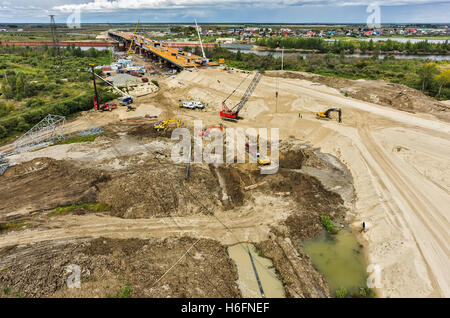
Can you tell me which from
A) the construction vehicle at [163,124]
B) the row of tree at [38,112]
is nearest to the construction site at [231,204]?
the construction vehicle at [163,124]

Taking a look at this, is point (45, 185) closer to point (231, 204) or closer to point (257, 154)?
point (231, 204)

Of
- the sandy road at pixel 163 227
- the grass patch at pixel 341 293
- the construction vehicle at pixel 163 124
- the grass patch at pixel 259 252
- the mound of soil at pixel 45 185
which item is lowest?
the grass patch at pixel 341 293

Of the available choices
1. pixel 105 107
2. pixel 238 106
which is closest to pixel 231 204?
pixel 238 106

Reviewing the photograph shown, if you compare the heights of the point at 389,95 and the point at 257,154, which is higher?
the point at 389,95

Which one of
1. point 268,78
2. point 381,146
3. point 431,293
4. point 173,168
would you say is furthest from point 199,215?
point 268,78

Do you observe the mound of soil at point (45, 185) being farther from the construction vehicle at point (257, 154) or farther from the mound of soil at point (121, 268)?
the construction vehicle at point (257, 154)

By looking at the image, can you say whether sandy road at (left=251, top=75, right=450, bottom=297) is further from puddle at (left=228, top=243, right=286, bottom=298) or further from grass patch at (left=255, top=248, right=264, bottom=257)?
grass patch at (left=255, top=248, right=264, bottom=257)
